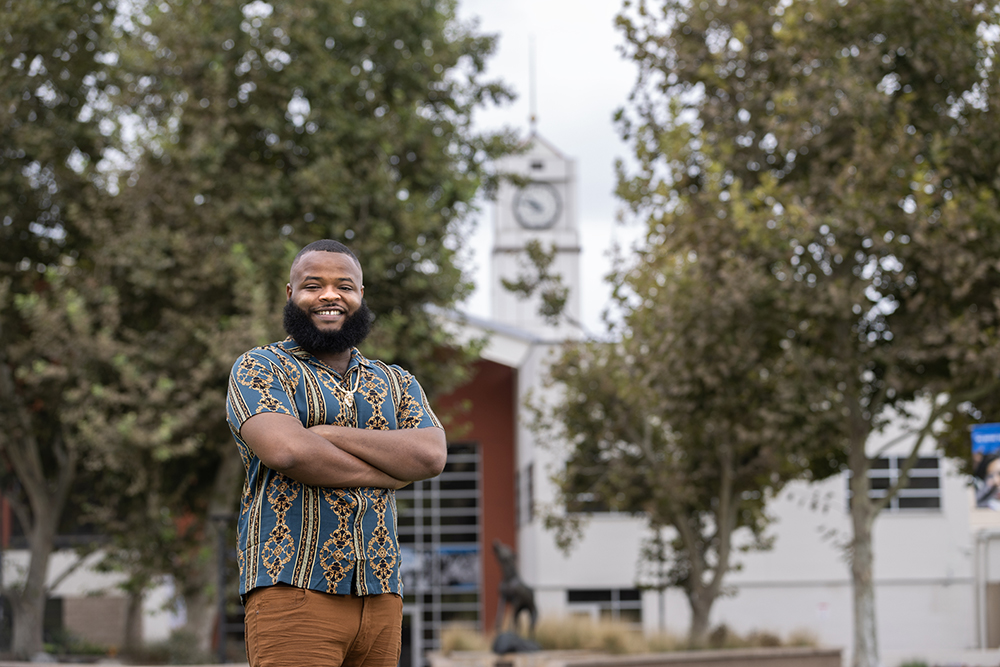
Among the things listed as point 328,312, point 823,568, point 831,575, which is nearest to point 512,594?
point 823,568

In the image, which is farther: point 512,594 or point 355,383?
point 512,594

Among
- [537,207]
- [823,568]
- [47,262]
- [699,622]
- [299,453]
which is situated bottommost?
[699,622]

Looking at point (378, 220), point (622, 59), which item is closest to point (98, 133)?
point (378, 220)

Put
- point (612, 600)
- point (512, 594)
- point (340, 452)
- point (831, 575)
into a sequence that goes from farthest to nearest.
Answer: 1. point (831, 575)
2. point (612, 600)
3. point (512, 594)
4. point (340, 452)

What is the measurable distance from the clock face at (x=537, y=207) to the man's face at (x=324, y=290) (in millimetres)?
48136

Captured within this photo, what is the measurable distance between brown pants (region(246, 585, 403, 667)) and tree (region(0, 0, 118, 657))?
44.8ft

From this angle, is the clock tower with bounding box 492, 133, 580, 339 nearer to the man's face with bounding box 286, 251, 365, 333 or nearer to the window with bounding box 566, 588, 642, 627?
the window with bounding box 566, 588, 642, 627

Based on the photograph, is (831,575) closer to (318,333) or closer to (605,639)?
(605,639)

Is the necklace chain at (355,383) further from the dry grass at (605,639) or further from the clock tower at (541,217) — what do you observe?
the clock tower at (541,217)

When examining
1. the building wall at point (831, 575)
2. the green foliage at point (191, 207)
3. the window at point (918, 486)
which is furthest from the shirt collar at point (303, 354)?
the window at point (918, 486)

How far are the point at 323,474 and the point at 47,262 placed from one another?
57.3ft

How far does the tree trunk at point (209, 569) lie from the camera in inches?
660

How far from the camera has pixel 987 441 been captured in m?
9.19

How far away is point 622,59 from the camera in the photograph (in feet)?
48.2
